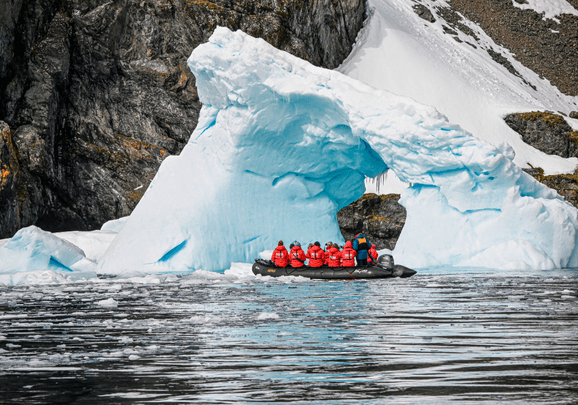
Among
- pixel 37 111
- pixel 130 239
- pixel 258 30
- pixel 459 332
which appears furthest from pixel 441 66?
pixel 459 332

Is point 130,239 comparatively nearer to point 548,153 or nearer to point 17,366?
point 17,366

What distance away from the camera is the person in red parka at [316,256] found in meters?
16.8

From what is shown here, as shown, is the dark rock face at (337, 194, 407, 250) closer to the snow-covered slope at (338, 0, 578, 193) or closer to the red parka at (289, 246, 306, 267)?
the snow-covered slope at (338, 0, 578, 193)

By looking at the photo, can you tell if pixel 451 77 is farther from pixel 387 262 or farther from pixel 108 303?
pixel 108 303

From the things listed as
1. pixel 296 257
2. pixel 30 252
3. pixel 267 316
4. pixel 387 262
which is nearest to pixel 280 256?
pixel 296 257

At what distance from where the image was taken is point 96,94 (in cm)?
3869

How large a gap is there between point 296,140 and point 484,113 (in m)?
30.1

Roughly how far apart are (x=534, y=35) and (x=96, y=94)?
1836 inches

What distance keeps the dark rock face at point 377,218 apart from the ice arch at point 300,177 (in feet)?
55.5

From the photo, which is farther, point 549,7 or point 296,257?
point 549,7

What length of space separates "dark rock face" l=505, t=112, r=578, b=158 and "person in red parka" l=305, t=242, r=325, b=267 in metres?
33.4

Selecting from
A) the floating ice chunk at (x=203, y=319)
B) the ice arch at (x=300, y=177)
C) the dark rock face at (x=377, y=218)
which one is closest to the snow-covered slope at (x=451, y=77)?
the dark rock face at (x=377, y=218)

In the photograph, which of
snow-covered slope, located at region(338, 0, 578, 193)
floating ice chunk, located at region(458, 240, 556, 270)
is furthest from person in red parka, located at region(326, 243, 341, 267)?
snow-covered slope, located at region(338, 0, 578, 193)

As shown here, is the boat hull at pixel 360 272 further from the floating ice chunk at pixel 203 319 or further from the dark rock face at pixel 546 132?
the dark rock face at pixel 546 132
